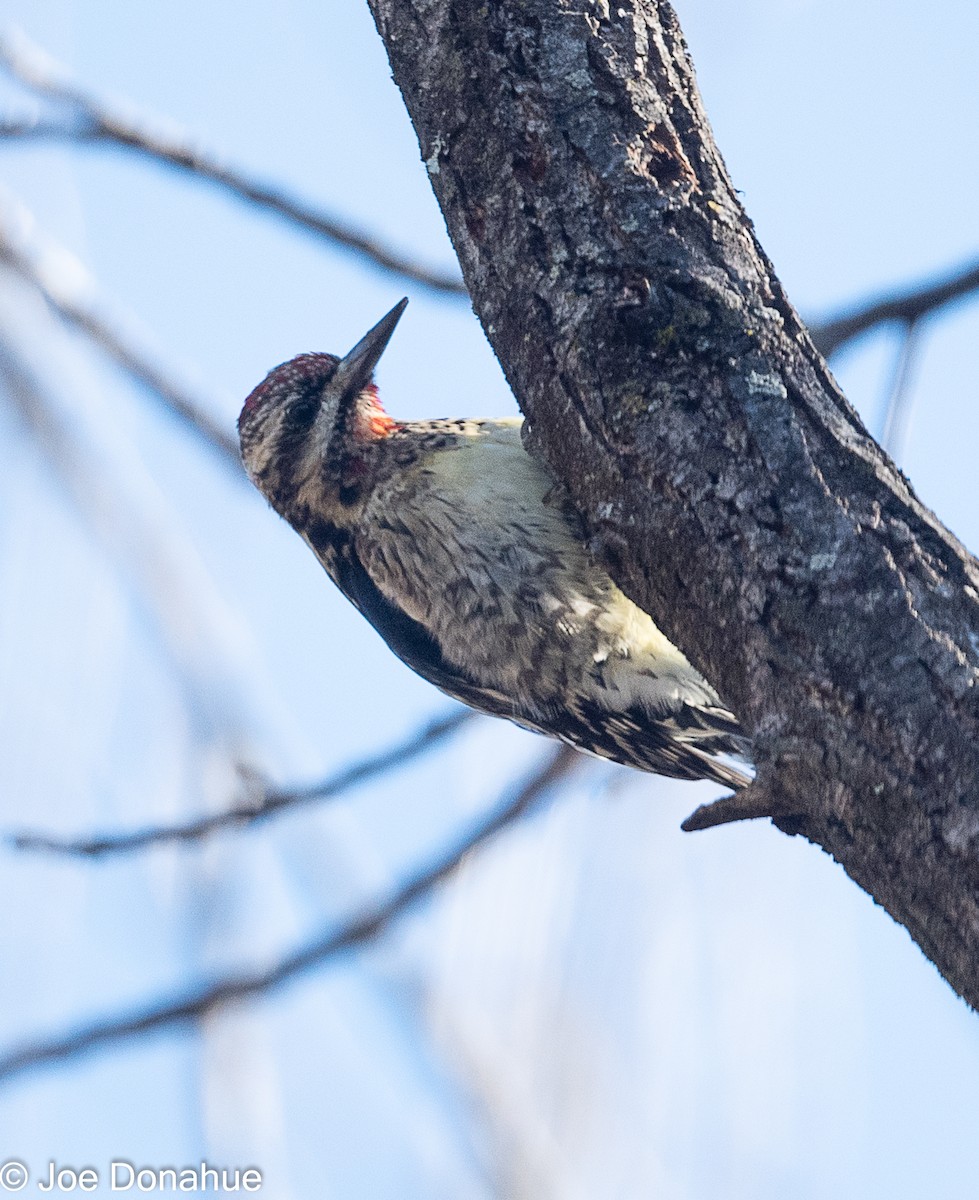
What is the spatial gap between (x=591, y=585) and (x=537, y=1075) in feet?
4.32

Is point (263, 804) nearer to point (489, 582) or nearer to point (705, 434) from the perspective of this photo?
point (489, 582)

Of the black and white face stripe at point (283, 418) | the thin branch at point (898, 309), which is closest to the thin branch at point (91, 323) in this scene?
the black and white face stripe at point (283, 418)

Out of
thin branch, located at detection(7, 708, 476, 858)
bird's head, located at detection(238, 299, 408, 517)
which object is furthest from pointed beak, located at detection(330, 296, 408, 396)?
thin branch, located at detection(7, 708, 476, 858)

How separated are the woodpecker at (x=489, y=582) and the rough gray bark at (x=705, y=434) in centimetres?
102

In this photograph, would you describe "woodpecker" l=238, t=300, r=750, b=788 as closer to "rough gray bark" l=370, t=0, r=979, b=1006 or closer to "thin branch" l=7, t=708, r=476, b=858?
"thin branch" l=7, t=708, r=476, b=858

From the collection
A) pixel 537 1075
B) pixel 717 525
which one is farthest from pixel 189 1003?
pixel 717 525

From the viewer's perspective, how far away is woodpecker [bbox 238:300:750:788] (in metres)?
3.09

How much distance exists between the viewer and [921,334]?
301 cm

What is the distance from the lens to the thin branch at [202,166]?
11.1ft

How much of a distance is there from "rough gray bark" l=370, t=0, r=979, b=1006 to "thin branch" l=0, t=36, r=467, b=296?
3.98 feet

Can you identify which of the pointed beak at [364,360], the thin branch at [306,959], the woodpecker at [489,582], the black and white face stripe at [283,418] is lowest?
the thin branch at [306,959]

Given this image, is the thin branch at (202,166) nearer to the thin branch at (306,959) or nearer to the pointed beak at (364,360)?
the pointed beak at (364,360)

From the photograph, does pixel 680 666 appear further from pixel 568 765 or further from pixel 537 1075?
pixel 537 1075

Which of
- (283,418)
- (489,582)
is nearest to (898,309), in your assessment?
(489,582)
